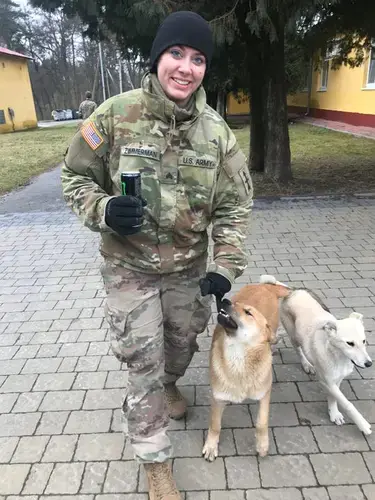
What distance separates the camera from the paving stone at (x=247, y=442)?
8.78 ft

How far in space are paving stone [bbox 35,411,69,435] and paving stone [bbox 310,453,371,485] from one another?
1597 mm

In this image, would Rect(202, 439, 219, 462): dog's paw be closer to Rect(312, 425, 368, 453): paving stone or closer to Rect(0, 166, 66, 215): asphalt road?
Rect(312, 425, 368, 453): paving stone

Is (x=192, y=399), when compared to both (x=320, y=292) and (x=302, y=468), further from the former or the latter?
(x=320, y=292)

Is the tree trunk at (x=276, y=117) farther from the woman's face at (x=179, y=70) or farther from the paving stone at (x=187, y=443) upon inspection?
the paving stone at (x=187, y=443)

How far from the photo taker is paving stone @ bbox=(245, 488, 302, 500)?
237 centimetres

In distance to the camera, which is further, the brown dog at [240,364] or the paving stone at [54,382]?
the paving stone at [54,382]

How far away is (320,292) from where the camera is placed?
15.2ft

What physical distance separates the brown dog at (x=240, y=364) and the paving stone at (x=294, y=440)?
16 cm

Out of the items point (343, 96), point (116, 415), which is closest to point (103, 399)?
point (116, 415)

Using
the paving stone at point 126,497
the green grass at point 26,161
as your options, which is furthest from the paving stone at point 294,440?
the green grass at point 26,161

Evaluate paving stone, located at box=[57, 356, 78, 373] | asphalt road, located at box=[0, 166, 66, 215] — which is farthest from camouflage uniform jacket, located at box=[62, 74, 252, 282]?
asphalt road, located at box=[0, 166, 66, 215]

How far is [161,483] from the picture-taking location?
7.65ft

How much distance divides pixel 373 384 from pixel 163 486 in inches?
69.0

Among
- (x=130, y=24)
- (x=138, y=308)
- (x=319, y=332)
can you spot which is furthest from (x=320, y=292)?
(x=130, y=24)
